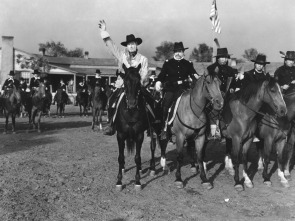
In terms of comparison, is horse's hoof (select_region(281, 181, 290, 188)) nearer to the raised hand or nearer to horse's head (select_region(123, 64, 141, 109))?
horse's head (select_region(123, 64, 141, 109))

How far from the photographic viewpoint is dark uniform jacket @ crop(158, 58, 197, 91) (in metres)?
8.52

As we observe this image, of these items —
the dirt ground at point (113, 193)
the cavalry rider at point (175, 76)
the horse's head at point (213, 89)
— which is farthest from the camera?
the cavalry rider at point (175, 76)

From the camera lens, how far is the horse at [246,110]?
7086 mm

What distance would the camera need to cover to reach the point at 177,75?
28.1 ft

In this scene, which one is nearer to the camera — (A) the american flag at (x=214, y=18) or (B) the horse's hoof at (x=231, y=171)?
(B) the horse's hoof at (x=231, y=171)

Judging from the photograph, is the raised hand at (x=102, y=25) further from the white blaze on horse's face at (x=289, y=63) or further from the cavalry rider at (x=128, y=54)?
the white blaze on horse's face at (x=289, y=63)

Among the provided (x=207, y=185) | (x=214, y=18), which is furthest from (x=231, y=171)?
(x=214, y=18)

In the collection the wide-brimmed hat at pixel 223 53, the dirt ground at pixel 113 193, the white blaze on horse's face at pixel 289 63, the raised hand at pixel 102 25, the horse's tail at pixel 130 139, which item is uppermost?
the raised hand at pixel 102 25

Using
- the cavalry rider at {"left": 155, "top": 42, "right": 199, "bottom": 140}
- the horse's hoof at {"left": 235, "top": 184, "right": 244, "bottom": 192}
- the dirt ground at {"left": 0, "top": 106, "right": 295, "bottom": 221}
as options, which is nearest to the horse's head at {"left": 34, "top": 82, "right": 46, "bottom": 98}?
the dirt ground at {"left": 0, "top": 106, "right": 295, "bottom": 221}

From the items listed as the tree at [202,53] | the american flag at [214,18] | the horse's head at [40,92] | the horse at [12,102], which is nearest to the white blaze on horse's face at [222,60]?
the horse's head at [40,92]

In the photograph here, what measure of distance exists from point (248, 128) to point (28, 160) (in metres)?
5.97

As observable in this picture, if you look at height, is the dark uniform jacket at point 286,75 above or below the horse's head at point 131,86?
above

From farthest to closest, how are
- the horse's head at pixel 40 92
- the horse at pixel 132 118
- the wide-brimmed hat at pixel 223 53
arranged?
the horse's head at pixel 40 92, the wide-brimmed hat at pixel 223 53, the horse at pixel 132 118

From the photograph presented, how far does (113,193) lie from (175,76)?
3252 millimetres
